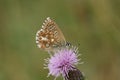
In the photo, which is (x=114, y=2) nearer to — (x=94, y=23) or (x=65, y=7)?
(x=94, y=23)

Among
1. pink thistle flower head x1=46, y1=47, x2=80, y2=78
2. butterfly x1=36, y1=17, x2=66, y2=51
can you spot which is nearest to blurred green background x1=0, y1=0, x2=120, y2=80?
pink thistle flower head x1=46, y1=47, x2=80, y2=78

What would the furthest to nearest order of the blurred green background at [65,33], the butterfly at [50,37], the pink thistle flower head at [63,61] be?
the blurred green background at [65,33] < the pink thistle flower head at [63,61] < the butterfly at [50,37]

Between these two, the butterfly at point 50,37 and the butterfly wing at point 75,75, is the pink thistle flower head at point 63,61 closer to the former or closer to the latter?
the butterfly wing at point 75,75

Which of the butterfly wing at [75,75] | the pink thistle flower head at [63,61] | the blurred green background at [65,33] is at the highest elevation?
the blurred green background at [65,33]

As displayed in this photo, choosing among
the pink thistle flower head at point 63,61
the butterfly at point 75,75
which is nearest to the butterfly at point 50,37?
the pink thistle flower head at point 63,61

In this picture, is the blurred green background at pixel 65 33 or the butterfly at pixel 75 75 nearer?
the butterfly at pixel 75 75

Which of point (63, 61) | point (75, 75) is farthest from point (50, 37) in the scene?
point (75, 75)

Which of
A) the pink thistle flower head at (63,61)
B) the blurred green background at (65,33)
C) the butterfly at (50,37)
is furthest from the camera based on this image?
the blurred green background at (65,33)

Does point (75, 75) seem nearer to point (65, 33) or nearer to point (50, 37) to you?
point (50, 37)

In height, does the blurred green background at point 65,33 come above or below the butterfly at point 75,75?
above
